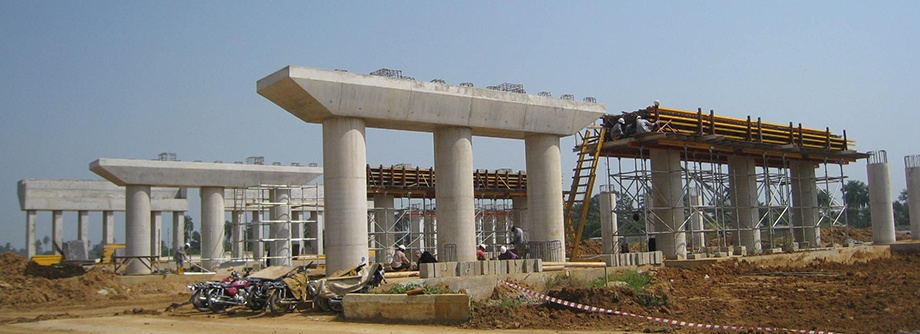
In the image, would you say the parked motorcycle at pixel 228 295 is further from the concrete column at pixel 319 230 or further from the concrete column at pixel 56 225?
the concrete column at pixel 56 225

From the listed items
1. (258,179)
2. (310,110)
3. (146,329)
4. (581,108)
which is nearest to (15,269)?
(258,179)

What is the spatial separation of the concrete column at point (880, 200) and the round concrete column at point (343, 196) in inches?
1141

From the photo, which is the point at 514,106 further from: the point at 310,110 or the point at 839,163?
the point at 839,163

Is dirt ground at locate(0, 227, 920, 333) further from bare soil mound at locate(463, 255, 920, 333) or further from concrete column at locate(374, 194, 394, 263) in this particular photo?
concrete column at locate(374, 194, 394, 263)

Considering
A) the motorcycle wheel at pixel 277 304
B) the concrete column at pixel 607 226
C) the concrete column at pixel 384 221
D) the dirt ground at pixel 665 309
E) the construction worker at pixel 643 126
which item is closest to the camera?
the dirt ground at pixel 665 309

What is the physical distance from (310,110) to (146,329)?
28.6ft

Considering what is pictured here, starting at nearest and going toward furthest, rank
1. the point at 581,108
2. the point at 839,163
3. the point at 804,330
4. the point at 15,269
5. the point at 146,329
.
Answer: the point at 804,330, the point at 146,329, the point at 581,108, the point at 15,269, the point at 839,163

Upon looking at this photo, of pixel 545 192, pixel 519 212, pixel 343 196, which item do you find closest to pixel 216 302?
pixel 343 196

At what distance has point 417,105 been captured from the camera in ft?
83.0

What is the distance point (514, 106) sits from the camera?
1093 inches

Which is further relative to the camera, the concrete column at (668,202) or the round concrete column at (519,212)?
the round concrete column at (519,212)

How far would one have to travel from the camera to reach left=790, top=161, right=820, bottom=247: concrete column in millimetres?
39438

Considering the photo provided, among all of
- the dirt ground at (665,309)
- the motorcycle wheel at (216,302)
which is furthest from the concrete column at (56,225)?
the motorcycle wheel at (216,302)

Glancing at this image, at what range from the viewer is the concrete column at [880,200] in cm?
4047
